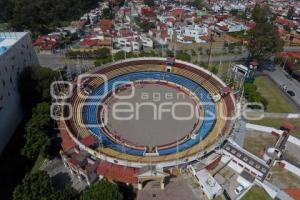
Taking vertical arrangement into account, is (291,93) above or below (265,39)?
below

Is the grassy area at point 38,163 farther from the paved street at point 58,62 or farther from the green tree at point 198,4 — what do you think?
the green tree at point 198,4

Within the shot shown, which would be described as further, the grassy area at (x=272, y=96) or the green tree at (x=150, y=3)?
the green tree at (x=150, y=3)

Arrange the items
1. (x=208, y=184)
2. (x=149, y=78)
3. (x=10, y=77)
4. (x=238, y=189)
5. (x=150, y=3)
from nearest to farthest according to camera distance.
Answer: (x=208, y=184) → (x=238, y=189) → (x=10, y=77) → (x=149, y=78) → (x=150, y=3)

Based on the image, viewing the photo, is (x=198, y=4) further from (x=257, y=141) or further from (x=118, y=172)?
(x=118, y=172)

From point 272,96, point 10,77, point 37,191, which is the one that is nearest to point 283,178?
point 272,96

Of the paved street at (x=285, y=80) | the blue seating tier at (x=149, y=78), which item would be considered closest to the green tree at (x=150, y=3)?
the paved street at (x=285, y=80)

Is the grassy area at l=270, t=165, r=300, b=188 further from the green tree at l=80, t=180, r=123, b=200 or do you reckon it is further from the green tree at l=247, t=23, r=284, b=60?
the green tree at l=247, t=23, r=284, b=60
